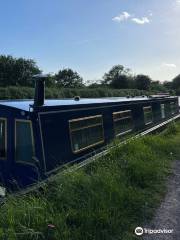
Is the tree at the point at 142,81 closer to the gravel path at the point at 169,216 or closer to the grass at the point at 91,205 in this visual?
the grass at the point at 91,205

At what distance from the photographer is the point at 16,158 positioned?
20.7 ft

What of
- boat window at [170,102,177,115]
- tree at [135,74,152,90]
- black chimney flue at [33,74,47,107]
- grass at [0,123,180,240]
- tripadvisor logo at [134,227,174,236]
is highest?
tree at [135,74,152,90]

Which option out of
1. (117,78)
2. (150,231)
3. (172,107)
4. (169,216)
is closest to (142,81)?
(117,78)

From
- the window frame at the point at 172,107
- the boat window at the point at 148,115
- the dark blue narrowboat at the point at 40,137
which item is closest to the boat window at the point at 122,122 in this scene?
the dark blue narrowboat at the point at 40,137

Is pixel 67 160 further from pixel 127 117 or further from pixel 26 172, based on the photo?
pixel 127 117

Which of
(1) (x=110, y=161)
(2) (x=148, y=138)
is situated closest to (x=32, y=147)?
(1) (x=110, y=161)

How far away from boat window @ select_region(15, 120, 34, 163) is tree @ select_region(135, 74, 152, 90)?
220ft

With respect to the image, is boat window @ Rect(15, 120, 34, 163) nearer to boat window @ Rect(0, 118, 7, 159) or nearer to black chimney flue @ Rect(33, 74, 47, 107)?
boat window @ Rect(0, 118, 7, 159)

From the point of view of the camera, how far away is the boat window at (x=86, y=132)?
7.29 metres

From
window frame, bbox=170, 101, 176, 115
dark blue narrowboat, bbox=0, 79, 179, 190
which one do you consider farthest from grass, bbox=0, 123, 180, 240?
window frame, bbox=170, 101, 176, 115

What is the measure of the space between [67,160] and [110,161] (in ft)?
2.64

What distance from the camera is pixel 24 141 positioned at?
6285mm

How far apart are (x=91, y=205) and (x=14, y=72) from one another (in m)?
49.6

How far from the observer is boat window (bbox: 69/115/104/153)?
7.29 meters
